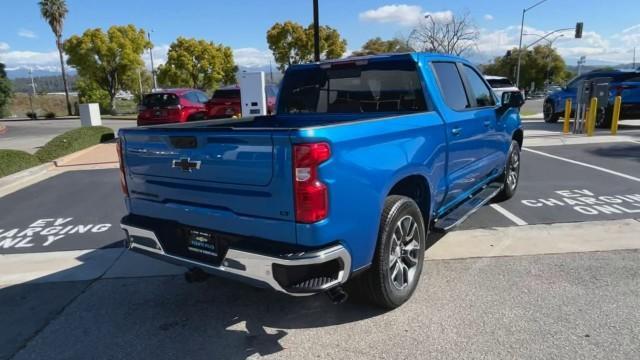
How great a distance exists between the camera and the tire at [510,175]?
6.06m

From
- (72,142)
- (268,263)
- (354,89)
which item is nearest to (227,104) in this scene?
(72,142)

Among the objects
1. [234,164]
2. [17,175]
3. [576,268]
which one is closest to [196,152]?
[234,164]

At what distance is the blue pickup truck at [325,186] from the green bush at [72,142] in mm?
8979

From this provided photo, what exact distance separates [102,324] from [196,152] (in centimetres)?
160

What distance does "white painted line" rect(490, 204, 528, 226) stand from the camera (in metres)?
5.44

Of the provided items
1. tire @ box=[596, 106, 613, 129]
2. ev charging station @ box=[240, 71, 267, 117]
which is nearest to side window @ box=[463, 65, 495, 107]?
ev charging station @ box=[240, 71, 267, 117]

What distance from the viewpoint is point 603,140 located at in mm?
11820

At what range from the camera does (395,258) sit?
11.1 ft

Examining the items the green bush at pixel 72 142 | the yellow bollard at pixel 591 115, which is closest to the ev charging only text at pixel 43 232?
the green bush at pixel 72 142

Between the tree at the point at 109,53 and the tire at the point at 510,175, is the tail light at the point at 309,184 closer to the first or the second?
the tire at the point at 510,175

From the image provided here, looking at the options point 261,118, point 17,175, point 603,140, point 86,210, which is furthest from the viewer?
point 603,140

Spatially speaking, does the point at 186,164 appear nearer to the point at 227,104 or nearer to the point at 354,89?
the point at 354,89

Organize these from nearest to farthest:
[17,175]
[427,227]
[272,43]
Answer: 1. [427,227]
2. [17,175]
3. [272,43]

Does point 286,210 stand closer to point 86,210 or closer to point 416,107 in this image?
point 416,107
